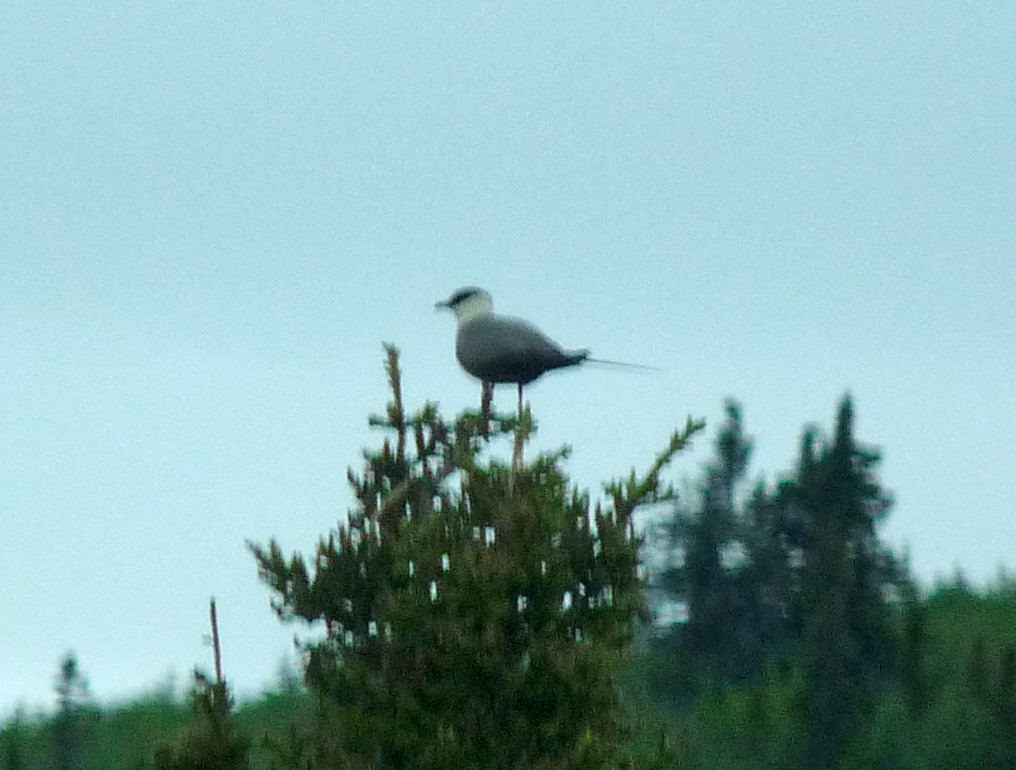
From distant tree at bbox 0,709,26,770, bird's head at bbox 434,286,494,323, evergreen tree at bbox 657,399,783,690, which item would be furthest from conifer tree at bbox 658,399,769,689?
bird's head at bbox 434,286,494,323

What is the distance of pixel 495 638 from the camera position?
19.5 meters

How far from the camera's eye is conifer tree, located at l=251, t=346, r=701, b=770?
1950 cm

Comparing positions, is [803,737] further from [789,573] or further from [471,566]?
[471,566]

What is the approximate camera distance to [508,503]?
20000 millimetres

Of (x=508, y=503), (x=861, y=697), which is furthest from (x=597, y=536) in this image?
(x=861, y=697)

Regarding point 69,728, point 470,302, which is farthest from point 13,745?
point 470,302

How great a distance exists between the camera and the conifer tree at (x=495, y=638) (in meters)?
19.5

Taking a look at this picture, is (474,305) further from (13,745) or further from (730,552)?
(730,552)

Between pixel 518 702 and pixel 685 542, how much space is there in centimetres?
5441

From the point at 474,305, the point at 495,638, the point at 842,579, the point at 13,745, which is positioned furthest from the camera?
the point at 842,579

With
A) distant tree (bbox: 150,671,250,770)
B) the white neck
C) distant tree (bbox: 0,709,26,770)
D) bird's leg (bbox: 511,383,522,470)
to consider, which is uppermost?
distant tree (bbox: 0,709,26,770)

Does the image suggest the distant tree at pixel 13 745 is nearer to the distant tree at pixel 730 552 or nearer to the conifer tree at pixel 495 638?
the distant tree at pixel 730 552

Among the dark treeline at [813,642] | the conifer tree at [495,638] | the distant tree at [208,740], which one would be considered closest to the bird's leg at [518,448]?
the conifer tree at [495,638]

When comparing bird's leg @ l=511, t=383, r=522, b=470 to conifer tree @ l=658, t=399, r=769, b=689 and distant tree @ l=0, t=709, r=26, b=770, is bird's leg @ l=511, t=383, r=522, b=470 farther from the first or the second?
conifer tree @ l=658, t=399, r=769, b=689
